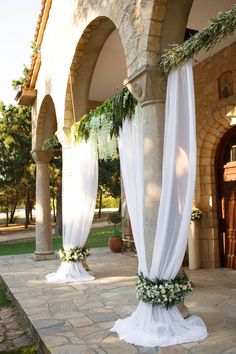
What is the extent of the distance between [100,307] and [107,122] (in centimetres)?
256

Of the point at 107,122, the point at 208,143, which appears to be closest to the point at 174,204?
the point at 107,122

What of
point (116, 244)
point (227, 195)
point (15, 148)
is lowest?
point (116, 244)

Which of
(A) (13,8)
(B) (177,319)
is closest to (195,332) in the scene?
(B) (177,319)

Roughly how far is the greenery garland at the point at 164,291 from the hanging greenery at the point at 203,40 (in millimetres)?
2183

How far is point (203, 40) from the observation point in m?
3.62

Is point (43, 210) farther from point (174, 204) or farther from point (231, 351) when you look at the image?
point (231, 351)

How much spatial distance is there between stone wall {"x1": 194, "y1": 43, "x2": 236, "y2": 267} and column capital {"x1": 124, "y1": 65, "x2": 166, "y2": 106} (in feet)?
12.5

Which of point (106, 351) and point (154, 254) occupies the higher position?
point (154, 254)

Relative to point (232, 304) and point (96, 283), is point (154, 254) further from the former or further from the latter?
point (96, 283)

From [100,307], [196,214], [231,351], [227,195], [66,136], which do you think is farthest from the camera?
[227,195]

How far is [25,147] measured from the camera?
66.6 feet

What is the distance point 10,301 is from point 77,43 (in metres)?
4.60

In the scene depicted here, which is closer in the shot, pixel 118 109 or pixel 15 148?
pixel 118 109

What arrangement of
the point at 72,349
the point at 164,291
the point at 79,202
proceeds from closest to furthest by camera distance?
the point at 72,349 → the point at 164,291 → the point at 79,202
